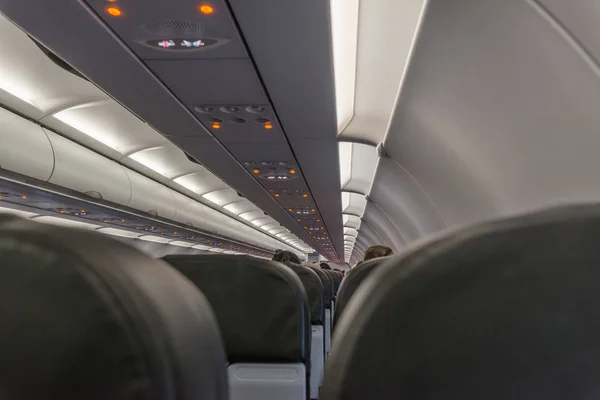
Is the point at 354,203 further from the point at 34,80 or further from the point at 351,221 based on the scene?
the point at 34,80

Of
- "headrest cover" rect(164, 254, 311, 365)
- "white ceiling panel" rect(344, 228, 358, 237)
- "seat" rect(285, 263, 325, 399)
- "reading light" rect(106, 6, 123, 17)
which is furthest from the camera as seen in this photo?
"white ceiling panel" rect(344, 228, 358, 237)

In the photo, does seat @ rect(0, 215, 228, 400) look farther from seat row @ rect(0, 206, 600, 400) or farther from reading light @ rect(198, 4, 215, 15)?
reading light @ rect(198, 4, 215, 15)

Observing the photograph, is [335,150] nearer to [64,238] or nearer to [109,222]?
[109,222]

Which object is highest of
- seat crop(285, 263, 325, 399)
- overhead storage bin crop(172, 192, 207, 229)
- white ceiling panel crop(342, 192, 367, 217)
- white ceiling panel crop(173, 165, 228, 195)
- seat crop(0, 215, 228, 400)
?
white ceiling panel crop(342, 192, 367, 217)

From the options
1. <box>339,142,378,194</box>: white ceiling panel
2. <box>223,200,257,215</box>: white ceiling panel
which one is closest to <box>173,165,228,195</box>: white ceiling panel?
<box>223,200,257,215</box>: white ceiling panel

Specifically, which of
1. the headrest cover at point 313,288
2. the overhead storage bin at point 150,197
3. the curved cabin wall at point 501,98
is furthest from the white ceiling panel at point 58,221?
the headrest cover at point 313,288

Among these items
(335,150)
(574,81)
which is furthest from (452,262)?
(335,150)

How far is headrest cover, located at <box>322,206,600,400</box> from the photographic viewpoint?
60cm

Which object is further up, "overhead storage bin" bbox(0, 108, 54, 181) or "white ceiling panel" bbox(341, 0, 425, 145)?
"white ceiling panel" bbox(341, 0, 425, 145)

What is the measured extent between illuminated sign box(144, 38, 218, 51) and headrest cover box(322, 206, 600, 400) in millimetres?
4241

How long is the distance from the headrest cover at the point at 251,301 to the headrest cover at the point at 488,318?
2.36 meters

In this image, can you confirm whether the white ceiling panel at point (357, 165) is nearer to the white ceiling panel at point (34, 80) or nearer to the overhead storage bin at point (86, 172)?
the overhead storage bin at point (86, 172)

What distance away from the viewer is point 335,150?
834 cm

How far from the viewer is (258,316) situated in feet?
10.1
